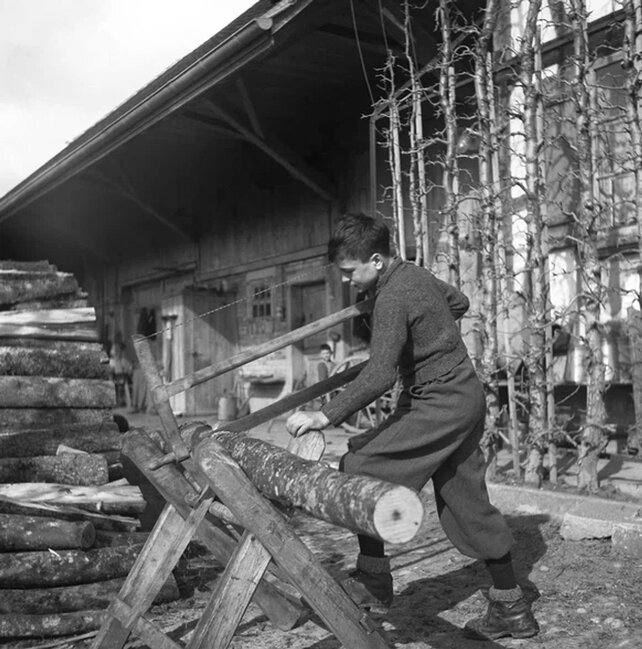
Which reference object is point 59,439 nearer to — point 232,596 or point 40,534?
point 40,534

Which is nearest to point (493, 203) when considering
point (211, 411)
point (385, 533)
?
point (385, 533)

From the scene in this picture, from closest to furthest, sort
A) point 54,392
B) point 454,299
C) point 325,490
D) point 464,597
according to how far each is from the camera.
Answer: point 325,490
point 454,299
point 464,597
point 54,392

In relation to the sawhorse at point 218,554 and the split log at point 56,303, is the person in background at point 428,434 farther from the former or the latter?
the split log at point 56,303

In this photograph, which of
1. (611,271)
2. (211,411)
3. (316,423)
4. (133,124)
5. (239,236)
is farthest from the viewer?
(211,411)

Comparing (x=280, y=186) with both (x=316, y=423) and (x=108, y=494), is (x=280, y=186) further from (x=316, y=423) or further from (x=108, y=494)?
(x=316, y=423)

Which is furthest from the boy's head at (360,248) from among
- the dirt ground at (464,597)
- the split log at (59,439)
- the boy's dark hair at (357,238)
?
the split log at (59,439)

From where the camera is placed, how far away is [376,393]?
8.64 feet

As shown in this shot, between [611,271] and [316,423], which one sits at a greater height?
[611,271]

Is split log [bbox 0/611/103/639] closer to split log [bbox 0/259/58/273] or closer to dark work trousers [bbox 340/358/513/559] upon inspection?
dark work trousers [bbox 340/358/513/559]

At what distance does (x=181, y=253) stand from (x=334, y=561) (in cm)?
1053

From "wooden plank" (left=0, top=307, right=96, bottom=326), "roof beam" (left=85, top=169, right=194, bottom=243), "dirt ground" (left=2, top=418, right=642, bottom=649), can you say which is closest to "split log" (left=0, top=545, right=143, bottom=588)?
"dirt ground" (left=2, top=418, right=642, bottom=649)

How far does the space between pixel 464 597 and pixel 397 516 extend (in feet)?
6.59

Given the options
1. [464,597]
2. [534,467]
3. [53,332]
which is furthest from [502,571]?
[53,332]

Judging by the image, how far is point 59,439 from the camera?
15.7ft
